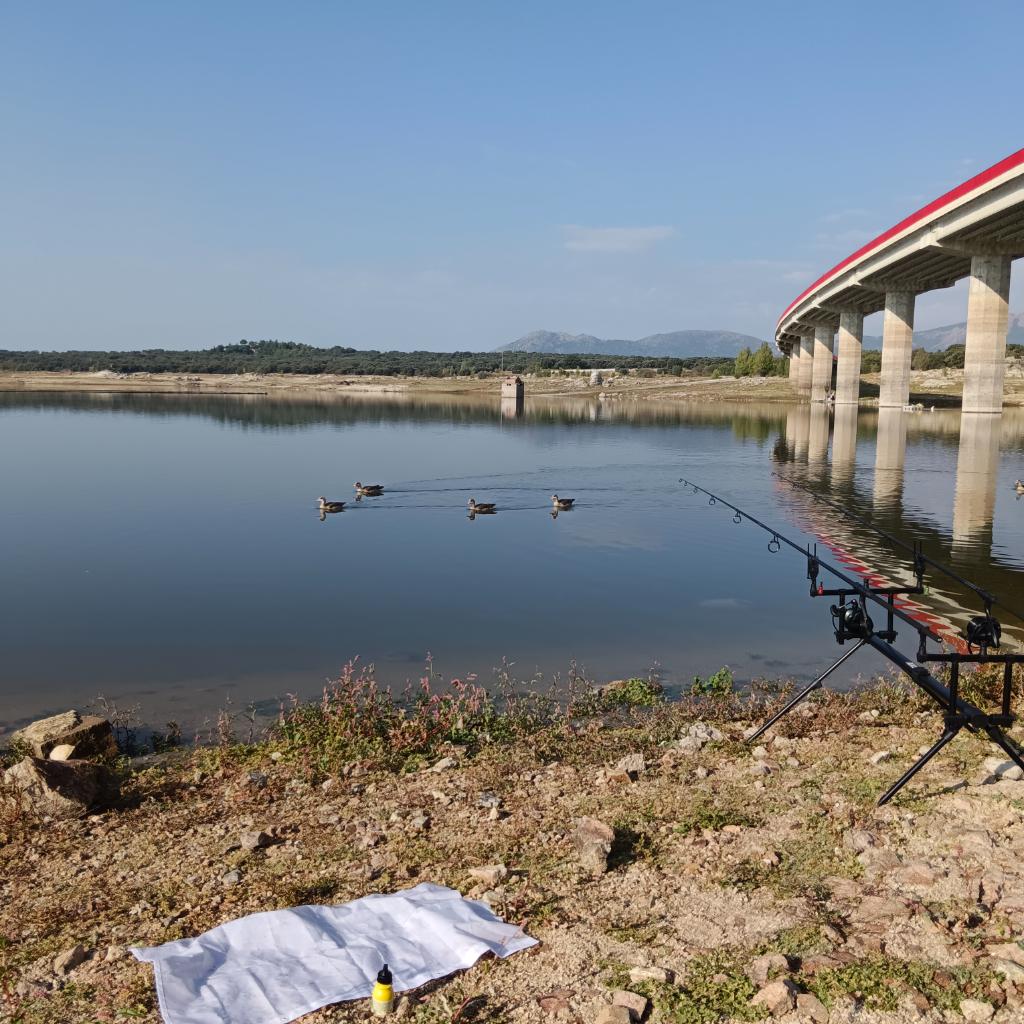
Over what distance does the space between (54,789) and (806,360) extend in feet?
413

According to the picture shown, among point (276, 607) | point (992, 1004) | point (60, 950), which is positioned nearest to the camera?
point (992, 1004)

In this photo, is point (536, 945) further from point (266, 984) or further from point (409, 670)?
point (409, 670)

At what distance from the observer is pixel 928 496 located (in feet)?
101

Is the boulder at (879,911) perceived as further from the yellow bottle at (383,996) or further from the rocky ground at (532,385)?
the rocky ground at (532,385)

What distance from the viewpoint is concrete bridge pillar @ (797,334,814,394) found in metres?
120

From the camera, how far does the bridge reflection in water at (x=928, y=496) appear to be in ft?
64.1

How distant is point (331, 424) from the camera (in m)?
69.0

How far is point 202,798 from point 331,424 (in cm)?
6267

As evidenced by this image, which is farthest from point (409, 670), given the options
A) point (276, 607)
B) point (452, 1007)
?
point (452, 1007)

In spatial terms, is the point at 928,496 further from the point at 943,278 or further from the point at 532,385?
the point at 532,385

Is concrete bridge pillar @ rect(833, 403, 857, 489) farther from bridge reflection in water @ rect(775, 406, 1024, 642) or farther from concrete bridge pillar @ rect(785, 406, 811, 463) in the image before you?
concrete bridge pillar @ rect(785, 406, 811, 463)

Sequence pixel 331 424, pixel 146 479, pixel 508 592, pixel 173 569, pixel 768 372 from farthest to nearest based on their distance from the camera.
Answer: pixel 768 372 < pixel 331 424 < pixel 146 479 < pixel 173 569 < pixel 508 592

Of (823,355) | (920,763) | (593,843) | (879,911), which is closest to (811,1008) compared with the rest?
(879,911)

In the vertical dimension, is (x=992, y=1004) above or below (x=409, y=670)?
above
